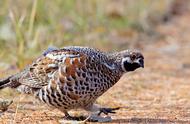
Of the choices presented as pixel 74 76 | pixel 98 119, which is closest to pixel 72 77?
pixel 74 76

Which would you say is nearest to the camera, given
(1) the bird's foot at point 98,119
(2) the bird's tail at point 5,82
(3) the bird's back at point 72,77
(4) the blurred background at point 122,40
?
(3) the bird's back at point 72,77

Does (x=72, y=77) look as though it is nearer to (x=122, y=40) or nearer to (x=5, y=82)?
(x=5, y=82)

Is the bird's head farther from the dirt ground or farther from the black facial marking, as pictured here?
the dirt ground

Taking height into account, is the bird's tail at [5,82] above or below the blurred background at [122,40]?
below

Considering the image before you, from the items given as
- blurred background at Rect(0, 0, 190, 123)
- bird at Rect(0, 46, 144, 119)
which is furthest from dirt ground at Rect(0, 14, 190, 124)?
bird at Rect(0, 46, 144, 119)

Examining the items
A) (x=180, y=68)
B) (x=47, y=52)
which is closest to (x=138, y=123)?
(x=47, y=52)

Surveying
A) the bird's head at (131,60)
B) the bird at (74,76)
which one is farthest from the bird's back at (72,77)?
the bird's head at (131,60)

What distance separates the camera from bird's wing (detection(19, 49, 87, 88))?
17.9ft

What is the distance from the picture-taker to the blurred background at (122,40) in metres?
6.58

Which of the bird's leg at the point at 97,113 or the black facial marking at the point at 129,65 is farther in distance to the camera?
the black facial marking at the point at 129,65

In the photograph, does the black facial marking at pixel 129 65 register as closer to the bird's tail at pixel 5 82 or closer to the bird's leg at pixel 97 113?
the bird's leg at pixel 97 113

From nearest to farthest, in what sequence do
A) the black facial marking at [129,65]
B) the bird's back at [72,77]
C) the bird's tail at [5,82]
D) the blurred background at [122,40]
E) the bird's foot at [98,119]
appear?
the bird's back at [72,77], the bird's foot at [98,119], the black facial marking at [129,65], the bird's tail at [5,82], the blurred background at [122,40]

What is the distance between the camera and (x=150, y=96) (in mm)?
7109

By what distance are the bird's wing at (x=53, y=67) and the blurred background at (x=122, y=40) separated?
0.30 meters
